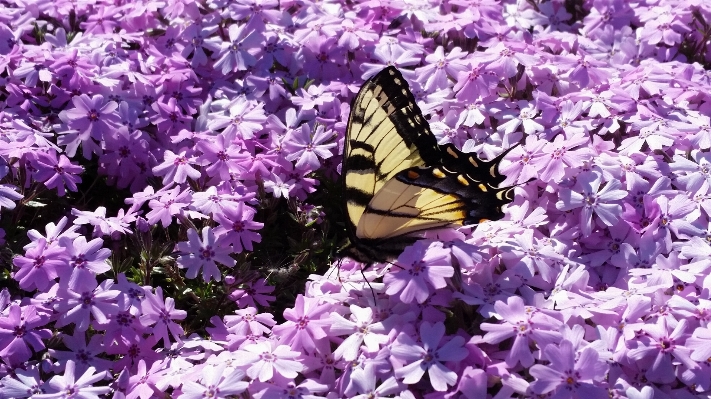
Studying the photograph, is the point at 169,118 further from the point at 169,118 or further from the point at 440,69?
the point at 440,69

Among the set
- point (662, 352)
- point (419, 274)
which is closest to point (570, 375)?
point (662, 352)

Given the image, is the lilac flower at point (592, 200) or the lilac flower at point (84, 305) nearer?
the lilac flower at point (84, 305)

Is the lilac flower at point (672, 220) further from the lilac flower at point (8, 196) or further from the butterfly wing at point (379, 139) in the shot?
the lilac flower at point (8, 196)

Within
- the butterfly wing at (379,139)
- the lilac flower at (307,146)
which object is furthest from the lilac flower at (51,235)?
the butterfly wing at (379,139)

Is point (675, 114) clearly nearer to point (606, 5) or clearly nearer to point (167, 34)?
point (606, 5)

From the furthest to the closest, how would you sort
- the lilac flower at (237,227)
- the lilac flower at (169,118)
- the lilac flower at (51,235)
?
the lilac flower at (169,118)
the lilac flower at (237,227)
the lilac flower at (51,235)

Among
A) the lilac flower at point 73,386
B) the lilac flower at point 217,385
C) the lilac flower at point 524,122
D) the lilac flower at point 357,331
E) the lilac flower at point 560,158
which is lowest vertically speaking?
the lilac flower at point 73,386

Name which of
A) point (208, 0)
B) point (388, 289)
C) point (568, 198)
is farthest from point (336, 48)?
point (388, 289)
